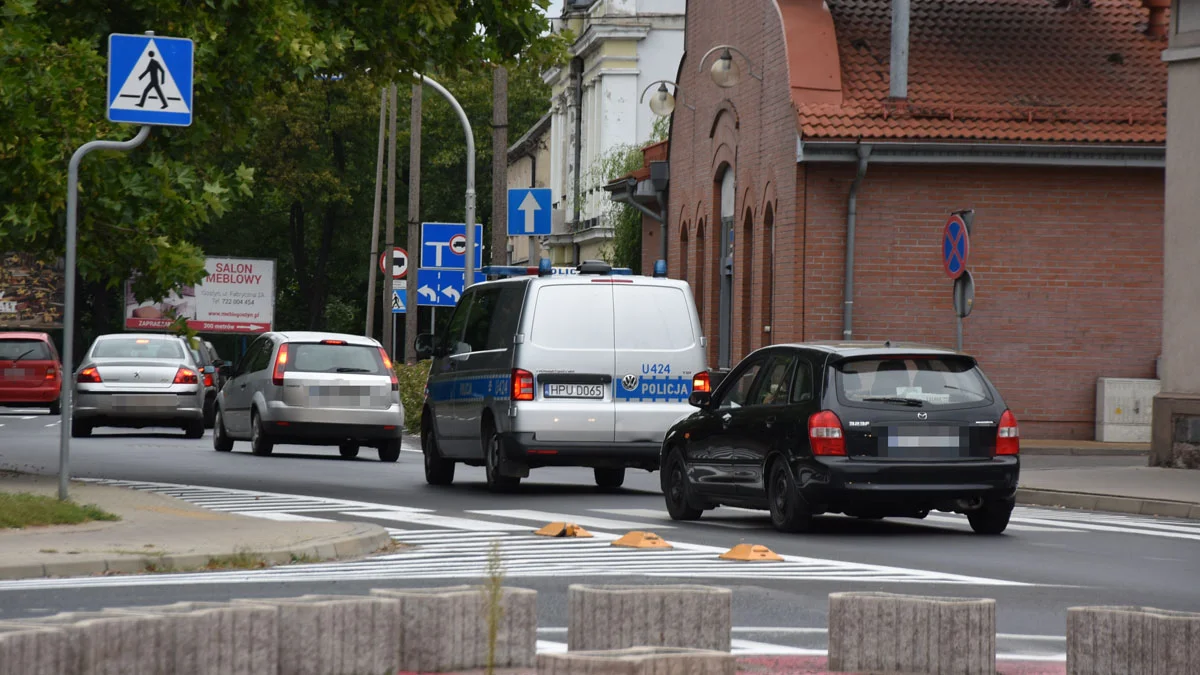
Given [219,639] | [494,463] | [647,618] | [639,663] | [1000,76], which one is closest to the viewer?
[639,663]

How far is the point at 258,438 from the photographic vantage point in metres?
25.6

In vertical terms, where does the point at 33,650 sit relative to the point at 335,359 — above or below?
below

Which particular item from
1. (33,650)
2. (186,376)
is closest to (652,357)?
(33,650)

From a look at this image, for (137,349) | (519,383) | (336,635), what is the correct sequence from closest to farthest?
(336,635), (519,383), (137,349)

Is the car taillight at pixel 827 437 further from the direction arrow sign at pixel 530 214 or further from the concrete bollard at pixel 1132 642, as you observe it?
the direction arrow sign at pixel 530 214

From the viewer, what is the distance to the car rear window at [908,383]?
584 inches

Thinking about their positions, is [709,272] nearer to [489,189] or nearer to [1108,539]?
[1108,539]

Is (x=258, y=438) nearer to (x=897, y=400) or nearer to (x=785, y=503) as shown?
(x=785, y=503)

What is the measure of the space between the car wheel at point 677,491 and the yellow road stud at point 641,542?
2.37m

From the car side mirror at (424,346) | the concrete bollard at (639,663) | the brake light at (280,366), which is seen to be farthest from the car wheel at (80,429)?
the concrete bollard at (639,663)

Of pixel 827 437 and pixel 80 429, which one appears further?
pixel 80 429

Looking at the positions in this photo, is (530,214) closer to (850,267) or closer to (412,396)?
(412,396)

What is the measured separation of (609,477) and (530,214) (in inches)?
506

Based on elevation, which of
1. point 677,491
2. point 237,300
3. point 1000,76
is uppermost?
point 1000,76
